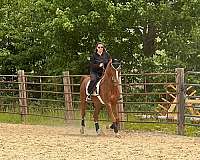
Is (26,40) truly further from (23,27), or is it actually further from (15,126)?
(15,126)

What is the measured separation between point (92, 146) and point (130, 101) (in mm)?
4775

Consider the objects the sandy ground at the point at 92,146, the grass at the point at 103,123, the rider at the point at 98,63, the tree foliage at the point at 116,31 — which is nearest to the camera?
the sandy ground at the point at 92,146

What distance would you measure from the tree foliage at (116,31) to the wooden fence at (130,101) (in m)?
1.19

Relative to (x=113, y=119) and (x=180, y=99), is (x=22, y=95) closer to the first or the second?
(x=113, y=119)

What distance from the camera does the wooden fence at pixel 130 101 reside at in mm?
13141

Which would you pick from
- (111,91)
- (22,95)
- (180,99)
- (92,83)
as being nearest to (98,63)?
(92,83)

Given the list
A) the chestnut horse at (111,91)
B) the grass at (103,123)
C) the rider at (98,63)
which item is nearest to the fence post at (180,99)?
the grass at (103,123)

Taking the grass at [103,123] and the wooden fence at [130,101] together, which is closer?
the wooden fence at [130,101]

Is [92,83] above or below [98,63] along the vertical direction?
below

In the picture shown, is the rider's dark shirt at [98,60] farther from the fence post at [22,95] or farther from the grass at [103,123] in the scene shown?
the fence post at [22,95]

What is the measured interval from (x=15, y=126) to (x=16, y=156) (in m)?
5.89

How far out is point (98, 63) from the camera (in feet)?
42.8

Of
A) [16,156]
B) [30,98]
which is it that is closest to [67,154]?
[16,156]

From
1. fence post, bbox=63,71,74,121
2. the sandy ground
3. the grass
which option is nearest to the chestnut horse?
the sandy ground
